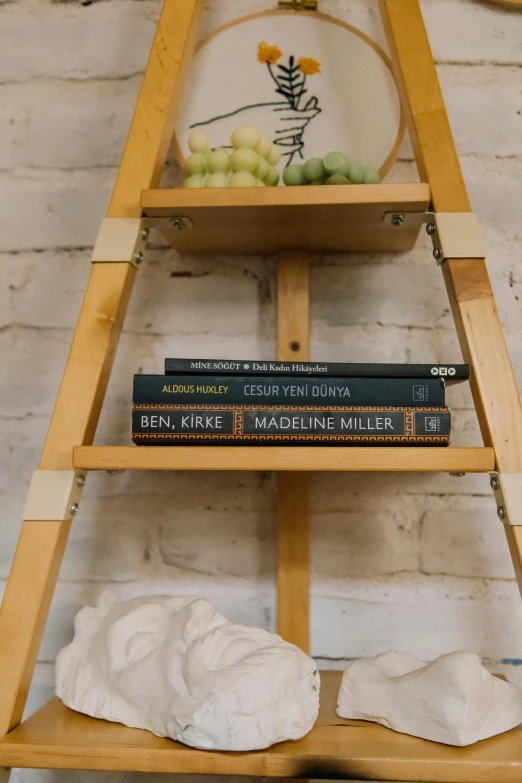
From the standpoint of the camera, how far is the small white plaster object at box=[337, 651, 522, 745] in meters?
0.58

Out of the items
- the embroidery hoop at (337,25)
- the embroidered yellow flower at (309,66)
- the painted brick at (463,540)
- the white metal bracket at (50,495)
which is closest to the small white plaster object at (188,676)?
the white metal bracket at (50,495)

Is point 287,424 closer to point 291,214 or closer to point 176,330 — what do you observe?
point 291,214

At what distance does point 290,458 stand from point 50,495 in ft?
0.75

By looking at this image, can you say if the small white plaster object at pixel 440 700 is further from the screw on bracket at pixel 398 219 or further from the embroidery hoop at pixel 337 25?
the embroidery hoop at pixel 337 25

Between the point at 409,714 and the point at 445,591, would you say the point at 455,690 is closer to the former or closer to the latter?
the point at 409,714

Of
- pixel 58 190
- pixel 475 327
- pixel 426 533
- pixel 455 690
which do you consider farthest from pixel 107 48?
pixel 455 690

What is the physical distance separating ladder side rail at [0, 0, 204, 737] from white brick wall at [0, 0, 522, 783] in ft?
0.72

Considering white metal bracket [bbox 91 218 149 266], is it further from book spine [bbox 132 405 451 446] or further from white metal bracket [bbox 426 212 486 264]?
white metal bracket [bbox 426 212 486 264]

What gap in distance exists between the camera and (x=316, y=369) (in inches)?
25.1

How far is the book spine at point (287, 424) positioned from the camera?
0.62 m

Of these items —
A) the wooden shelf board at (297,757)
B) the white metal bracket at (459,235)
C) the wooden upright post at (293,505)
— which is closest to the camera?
the wooden shelf board at (297,757)

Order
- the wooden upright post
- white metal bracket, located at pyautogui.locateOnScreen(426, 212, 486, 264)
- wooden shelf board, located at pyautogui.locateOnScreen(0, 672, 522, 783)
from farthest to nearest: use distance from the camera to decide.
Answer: the wooden upright post
white metal bracket, located at pyautogui.locateOnScreen(426, 212, 486, 264)
wooden shelf board, located at pyautogui.locateOnScreen(0, 672, 522, 783)

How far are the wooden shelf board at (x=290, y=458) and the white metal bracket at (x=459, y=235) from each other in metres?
0.19

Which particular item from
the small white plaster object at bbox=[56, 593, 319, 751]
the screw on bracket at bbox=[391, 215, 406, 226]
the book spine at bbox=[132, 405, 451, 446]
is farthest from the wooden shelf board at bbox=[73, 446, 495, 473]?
the screw on bracket at bbox=[391, 215, 406, 226]
